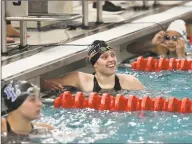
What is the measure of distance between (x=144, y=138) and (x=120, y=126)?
1.18ft

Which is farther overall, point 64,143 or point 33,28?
point 33,28

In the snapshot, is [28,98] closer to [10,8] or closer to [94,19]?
[10,8]

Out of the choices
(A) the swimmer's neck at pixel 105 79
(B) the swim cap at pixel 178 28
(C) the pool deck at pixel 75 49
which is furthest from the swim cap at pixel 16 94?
(B) the swim cap at pixel 178 28

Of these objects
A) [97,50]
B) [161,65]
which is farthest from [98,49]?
[161,65]

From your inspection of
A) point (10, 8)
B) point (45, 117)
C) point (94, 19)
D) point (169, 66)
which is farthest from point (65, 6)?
point (45, 117)

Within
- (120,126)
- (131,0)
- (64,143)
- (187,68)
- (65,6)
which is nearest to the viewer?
(64,143)

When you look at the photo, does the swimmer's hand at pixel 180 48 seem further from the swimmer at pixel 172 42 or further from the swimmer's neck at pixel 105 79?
the swimmer's neck at pixel 105 79

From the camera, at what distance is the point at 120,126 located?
5.39 m

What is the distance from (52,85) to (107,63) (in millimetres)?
556

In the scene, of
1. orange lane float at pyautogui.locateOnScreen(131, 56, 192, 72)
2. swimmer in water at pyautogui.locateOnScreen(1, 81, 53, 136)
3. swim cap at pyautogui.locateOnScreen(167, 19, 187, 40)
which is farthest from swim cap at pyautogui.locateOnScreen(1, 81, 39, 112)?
swim cap at pyautogui.locateOnScreen(167, 19, 187, 40)

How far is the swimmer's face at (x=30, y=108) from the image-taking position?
4.83 m

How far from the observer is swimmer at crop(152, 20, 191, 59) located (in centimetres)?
830

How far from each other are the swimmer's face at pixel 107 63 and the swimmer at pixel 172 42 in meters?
1.93

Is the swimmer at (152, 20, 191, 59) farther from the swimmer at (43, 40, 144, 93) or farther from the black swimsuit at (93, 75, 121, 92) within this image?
the black swimsuit at (93, 75, 121, 92)
